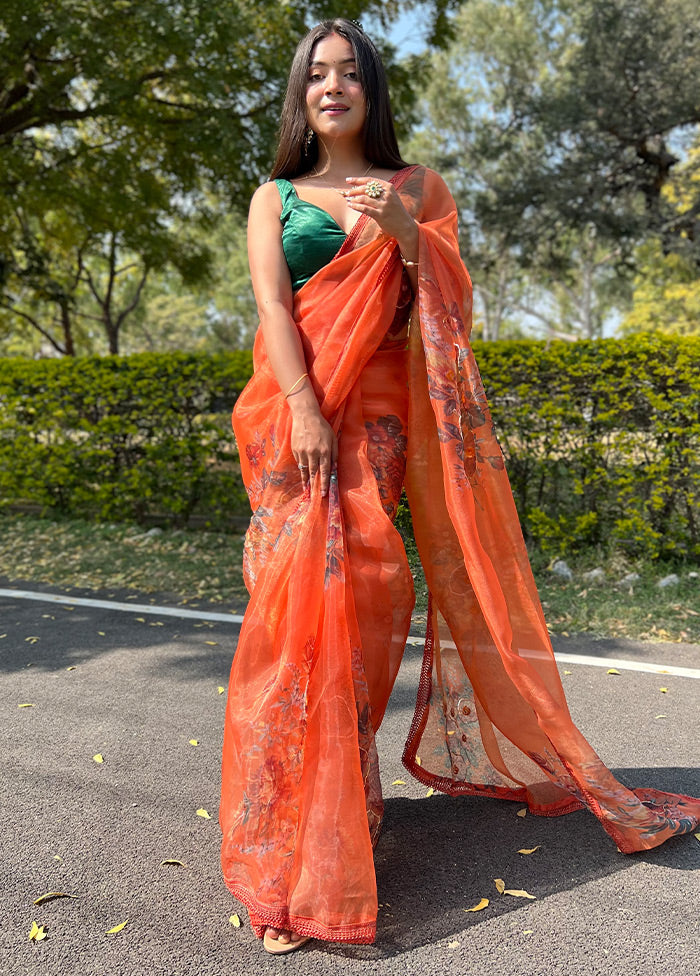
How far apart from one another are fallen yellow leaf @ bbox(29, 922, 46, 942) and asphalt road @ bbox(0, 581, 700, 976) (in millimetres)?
14

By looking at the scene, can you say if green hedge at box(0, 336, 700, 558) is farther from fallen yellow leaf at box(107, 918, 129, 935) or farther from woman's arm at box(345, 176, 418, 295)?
fallen yellow leaf at box(107, 918, 129, 935)

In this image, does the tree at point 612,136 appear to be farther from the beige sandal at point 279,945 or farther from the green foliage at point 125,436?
the beige sandal at point 279,945

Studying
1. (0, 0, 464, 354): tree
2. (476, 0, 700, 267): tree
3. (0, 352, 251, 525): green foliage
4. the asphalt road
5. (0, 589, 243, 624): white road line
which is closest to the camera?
the asphalt road

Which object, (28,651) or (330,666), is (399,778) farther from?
(28,651)

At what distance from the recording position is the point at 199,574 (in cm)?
623

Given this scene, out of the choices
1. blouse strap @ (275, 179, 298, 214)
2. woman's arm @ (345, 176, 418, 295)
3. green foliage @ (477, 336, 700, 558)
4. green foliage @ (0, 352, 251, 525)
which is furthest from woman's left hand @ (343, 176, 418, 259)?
green foliage @ (0, 352, 251, 525)

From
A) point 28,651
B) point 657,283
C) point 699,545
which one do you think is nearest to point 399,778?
point 28,651

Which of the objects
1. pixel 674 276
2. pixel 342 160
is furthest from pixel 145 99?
→ pixel 674 276

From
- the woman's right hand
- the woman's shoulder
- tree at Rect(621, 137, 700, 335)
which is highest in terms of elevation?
tree at Rect(621, 137, 700, 335)

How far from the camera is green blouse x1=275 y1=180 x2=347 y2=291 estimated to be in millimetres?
Result: 2375

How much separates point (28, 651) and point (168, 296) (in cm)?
3554

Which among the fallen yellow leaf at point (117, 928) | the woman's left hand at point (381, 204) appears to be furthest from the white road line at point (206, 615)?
the woman's left hand at point (381, 204)

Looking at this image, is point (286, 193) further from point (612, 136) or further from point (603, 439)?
point (612, 136)

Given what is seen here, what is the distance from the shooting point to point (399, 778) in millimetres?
3004
